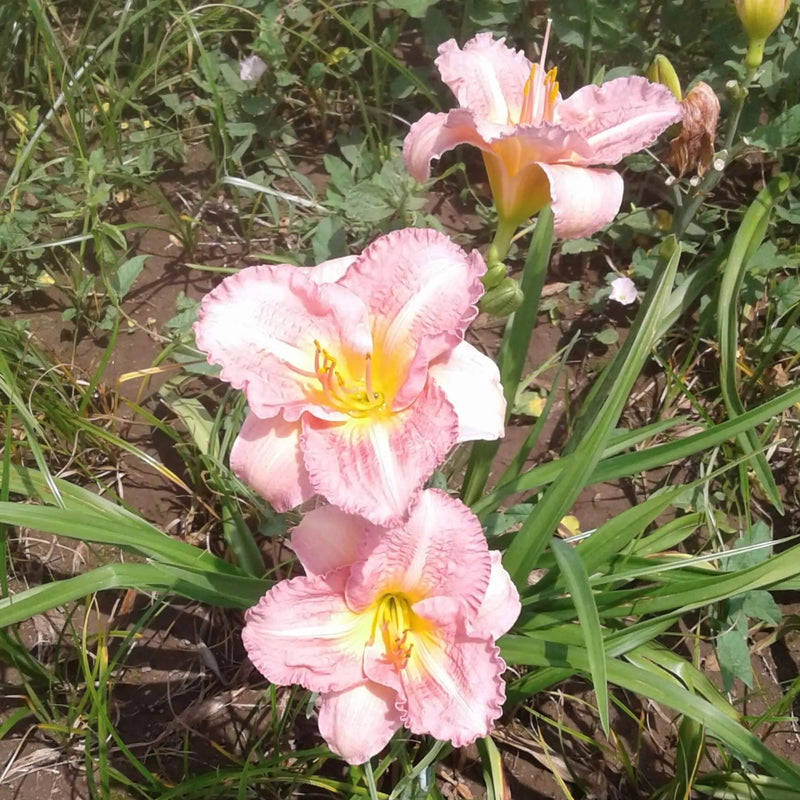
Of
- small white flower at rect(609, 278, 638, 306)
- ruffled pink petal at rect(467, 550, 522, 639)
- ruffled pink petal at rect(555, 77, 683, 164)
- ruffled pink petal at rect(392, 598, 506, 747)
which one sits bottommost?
small white flower at rect(609, 278, 638, 306)

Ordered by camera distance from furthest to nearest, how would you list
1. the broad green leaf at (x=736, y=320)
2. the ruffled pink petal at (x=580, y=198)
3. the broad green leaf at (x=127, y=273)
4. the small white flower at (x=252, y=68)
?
the small white flower at (x=252, y=68)
the broad green leaf at (x=127, y=273)
the broad green leaf at (x=736, y=320)
the ruffled pink petal at (x=580, y=198)

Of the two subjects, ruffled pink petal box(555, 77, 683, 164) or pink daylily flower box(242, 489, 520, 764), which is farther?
ruffled pink petal box(555, 77, 683, 164)

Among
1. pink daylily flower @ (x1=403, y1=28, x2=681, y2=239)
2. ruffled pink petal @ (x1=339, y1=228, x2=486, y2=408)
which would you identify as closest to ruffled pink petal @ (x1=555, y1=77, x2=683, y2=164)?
pink daylily flower @ (x1=403, y1=28, x2=681, y2=239)

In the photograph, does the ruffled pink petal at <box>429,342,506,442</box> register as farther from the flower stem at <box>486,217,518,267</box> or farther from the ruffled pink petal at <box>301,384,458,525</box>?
the flower stem at <box>486,217,518,267</box>

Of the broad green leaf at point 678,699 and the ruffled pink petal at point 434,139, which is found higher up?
the ruffled pink petal at point 434,139

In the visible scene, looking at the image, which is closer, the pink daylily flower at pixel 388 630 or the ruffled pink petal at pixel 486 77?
the pink daylily flower at pixel 388 630

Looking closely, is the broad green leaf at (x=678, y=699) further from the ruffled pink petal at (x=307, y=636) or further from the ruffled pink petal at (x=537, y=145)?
the ruffled pink petal at (x=537, y=145)

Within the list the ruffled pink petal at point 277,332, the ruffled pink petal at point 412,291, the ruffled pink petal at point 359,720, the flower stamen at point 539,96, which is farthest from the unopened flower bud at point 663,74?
the ruffled pink petal at point 359,720
